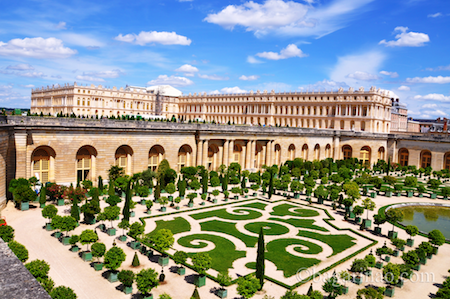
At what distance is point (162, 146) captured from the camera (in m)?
50.3

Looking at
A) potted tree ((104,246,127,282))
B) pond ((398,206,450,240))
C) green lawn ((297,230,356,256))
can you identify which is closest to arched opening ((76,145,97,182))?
potted tree ((104,246,127,282))

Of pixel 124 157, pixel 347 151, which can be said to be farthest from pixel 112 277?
pixel 347 151

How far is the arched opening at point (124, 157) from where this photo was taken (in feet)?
152

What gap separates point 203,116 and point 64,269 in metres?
97.6

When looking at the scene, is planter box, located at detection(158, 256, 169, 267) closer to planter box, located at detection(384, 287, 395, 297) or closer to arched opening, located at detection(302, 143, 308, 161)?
planter box, located at detection(384, 287, 395, 297)

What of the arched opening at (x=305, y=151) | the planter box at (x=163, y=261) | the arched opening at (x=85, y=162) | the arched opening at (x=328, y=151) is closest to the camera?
the planter box at (x=163, y=261)

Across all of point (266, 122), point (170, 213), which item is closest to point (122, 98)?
point (266, 122)

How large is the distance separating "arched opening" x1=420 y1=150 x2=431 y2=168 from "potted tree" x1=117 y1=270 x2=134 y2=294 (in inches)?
2873

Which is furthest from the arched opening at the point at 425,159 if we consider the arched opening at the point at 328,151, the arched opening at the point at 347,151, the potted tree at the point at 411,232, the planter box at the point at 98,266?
the planter box at the point at 98,266

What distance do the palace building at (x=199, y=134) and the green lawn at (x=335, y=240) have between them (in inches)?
1018

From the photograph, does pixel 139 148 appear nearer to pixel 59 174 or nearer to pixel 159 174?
pixel 159 174

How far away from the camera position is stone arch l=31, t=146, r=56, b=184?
128 feet

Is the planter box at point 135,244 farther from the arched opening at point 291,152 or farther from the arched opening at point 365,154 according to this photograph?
the arched opening at point 365,154

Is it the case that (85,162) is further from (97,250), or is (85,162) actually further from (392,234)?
(392,234)
